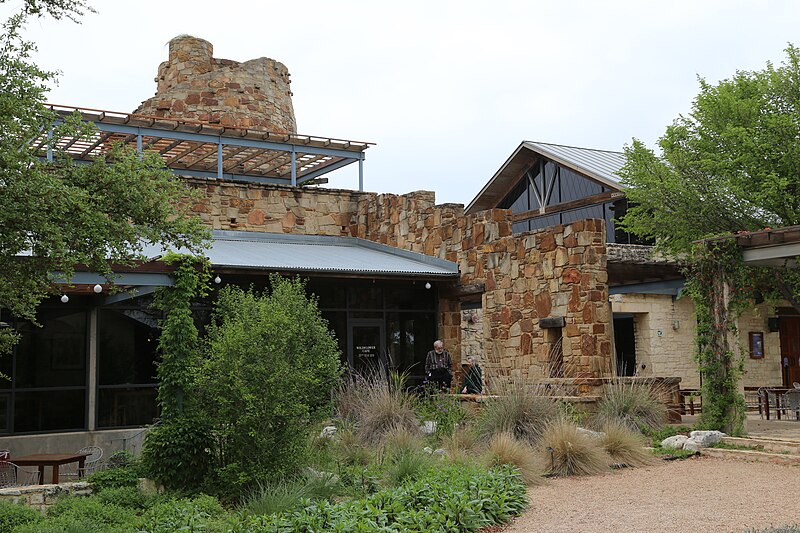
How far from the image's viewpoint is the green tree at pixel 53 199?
23.8 feet

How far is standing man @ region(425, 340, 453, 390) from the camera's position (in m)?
14.1

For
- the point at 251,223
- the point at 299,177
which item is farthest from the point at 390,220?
the point at 299,177

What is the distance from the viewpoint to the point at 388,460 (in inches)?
366

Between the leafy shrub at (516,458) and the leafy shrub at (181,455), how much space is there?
320 cm

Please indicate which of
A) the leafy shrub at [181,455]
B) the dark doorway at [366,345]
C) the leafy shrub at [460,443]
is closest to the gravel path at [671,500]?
the leafy shrub at [460,443]

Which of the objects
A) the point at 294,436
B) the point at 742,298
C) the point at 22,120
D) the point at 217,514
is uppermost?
the point at 22,120

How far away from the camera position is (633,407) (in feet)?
39.0

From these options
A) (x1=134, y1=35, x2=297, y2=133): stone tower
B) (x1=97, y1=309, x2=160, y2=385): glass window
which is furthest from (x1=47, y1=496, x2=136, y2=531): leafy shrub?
(x1=134, y1=35, x2=297, y2=133): stone tower

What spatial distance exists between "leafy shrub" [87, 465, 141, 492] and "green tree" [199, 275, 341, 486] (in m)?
1.04

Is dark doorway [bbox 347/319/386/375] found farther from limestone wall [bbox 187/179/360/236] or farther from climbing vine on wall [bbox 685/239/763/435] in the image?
climbing vine on wall [bbox 685/239/763/435]

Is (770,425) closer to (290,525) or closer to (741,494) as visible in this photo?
(741,494)

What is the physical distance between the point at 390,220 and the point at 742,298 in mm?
8512

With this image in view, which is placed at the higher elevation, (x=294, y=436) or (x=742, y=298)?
(x=742, y=298)

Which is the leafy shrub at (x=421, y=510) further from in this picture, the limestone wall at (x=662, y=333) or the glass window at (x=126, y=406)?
the limestone wall at (x=662, y=333)
